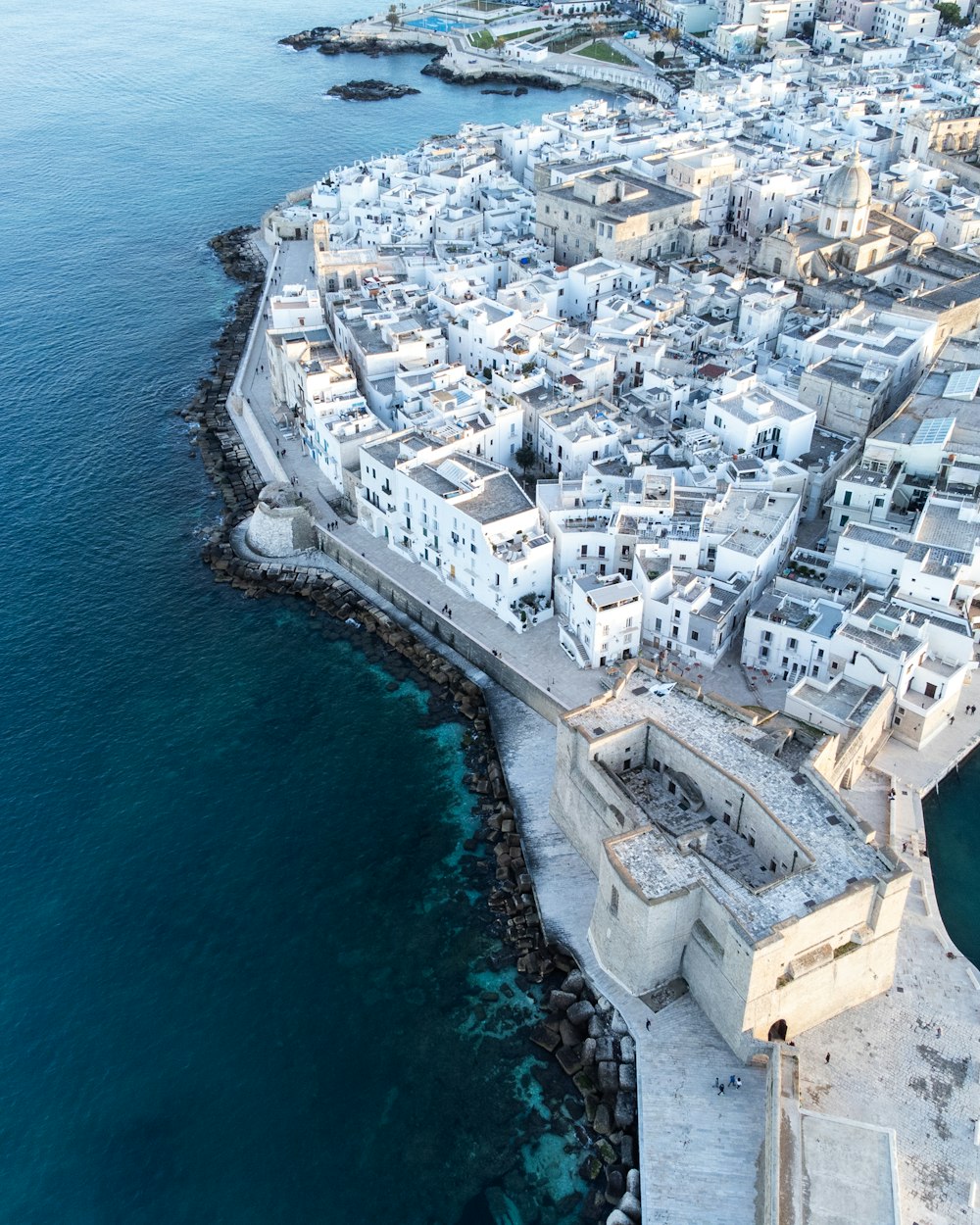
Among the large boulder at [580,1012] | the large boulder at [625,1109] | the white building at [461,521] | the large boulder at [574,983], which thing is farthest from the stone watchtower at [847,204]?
the large boulder at [625,1109]

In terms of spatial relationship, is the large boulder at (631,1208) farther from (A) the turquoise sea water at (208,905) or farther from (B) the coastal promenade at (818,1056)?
(A) the turquoise sea water at (208,905)

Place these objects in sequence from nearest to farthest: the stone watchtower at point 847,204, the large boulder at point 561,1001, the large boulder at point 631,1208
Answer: the large boulder at point 631,1208 → the large boulder at point 561,1001 → the stone watchtower at point 847,204

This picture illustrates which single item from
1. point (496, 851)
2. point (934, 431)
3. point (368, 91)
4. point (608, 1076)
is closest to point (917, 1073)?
point (608, 1076)

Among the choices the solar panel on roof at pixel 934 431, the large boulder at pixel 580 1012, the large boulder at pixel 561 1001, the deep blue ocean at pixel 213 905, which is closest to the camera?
the deep blue ocean at pixel 213 905

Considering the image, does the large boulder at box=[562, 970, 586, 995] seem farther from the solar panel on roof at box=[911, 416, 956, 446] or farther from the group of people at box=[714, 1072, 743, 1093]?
the solar panel on roof at box=[911, 416, 956, 446]

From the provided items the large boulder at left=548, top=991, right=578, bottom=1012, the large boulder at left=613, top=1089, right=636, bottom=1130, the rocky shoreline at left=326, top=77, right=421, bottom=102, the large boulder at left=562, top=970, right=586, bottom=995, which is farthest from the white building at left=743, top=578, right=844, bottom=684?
the rocky shoreline at left=326, top=77, right=421, bottom=102

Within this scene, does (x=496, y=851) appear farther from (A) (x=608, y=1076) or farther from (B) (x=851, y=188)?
(B) (x=851, y=188)
